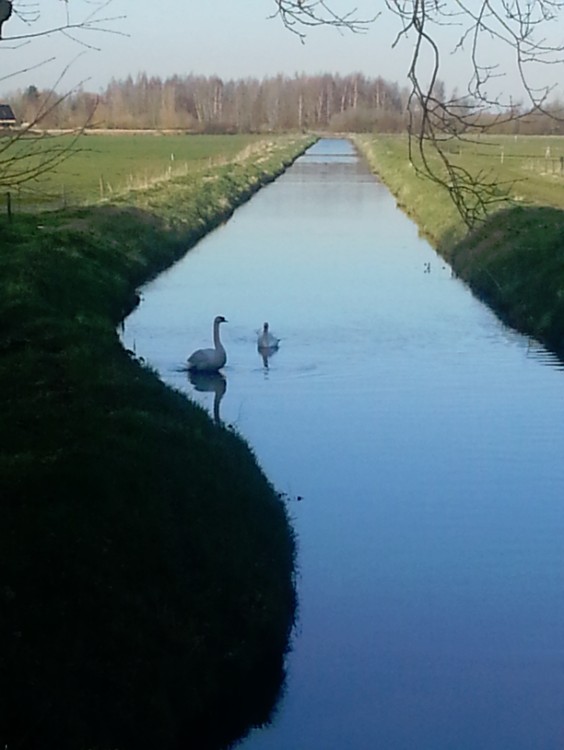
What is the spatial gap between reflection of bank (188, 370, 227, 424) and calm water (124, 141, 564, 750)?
0.09 metres

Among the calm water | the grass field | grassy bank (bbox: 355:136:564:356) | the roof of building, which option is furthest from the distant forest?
the roof of building

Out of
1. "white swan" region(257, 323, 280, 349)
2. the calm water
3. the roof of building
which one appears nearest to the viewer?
the roof of building

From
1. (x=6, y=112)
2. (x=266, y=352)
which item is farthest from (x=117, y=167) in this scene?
(x=6, y=112)

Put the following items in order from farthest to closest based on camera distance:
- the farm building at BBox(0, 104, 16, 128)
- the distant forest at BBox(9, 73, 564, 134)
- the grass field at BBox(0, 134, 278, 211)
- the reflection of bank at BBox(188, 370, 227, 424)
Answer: the distant forest at BBox(9, 73, 564, 134) → the grass field at BBox(0, 134, 278, 211) → the reflection of bank at BBox(188, 370, 227, 424) → the farm building at BBox(0, 104, 16, 128)

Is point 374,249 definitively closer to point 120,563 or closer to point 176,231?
point 176,231

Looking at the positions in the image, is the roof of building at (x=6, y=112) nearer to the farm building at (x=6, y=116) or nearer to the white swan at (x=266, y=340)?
the farm building at (x=6, y=116)

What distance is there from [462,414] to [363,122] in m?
23.9

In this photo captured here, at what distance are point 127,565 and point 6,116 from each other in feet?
9.51

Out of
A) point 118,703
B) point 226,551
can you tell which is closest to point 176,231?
point 226,551

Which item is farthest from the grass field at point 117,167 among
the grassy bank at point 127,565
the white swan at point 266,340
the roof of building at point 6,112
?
the roof of building at point 6,112

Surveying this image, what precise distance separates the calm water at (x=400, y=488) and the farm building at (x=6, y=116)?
3.91 meters

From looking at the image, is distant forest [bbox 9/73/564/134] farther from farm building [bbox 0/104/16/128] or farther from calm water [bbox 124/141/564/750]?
farm building [bbox 0/104/16/128]

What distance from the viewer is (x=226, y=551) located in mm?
9016

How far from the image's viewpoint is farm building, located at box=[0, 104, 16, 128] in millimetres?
6840
